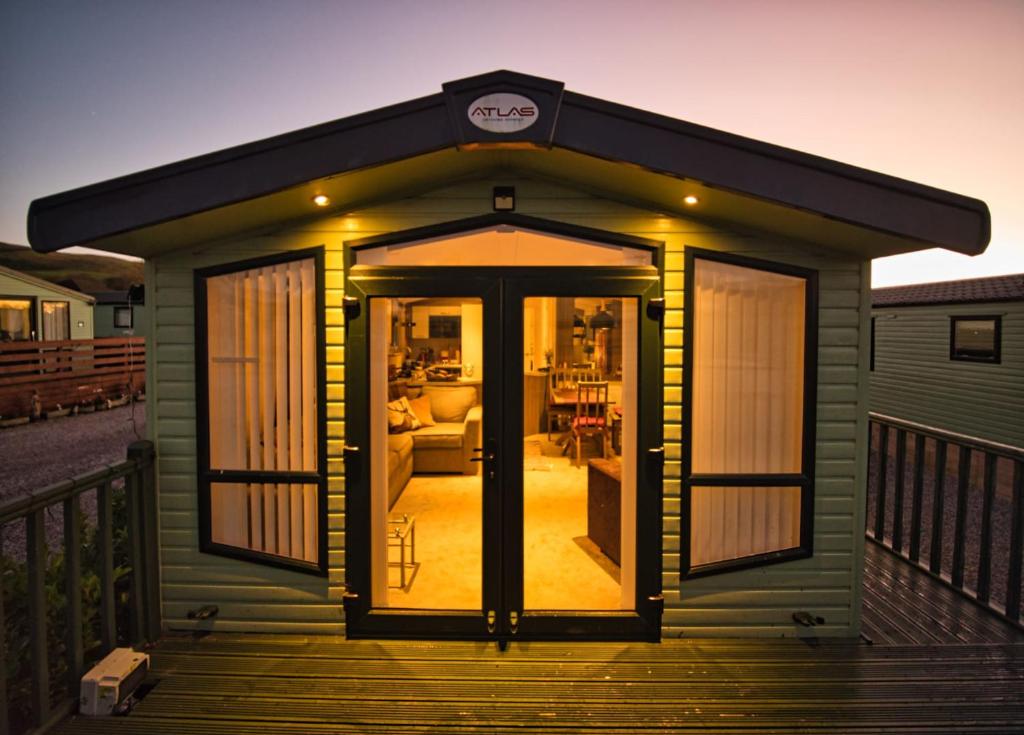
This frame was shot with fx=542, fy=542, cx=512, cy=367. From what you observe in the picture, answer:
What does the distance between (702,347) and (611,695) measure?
1860 mm

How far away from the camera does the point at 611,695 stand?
2605 millimetres

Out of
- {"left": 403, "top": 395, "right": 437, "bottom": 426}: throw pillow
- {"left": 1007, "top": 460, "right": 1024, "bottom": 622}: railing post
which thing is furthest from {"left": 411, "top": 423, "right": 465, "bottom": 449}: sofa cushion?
{"left": 1007, "top": 460, "right": 1024, "bottom": 622}: railing post

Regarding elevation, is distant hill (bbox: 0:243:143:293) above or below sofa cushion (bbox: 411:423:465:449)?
above

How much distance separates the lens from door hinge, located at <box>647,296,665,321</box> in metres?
2.97

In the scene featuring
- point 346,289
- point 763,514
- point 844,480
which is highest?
point 346,289

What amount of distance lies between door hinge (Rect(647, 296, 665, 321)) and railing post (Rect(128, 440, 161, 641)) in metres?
2.90

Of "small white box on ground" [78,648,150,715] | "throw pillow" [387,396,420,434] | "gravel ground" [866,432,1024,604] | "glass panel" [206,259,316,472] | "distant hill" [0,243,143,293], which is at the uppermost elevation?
"distant hill" [0,243,143,293]

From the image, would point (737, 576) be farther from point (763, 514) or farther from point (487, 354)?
point (487, 354)

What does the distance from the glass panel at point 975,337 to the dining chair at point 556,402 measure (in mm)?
7872

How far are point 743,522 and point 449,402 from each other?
514 cm

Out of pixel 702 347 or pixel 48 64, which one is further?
pixel 48 64

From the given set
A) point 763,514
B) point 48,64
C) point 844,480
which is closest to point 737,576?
point 763,514

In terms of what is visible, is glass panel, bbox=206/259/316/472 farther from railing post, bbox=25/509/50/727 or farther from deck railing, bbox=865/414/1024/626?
deck railing, bbox=865/414/1024/626

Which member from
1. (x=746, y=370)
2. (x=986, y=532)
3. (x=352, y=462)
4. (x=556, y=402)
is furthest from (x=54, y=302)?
(x=986, y=532)
